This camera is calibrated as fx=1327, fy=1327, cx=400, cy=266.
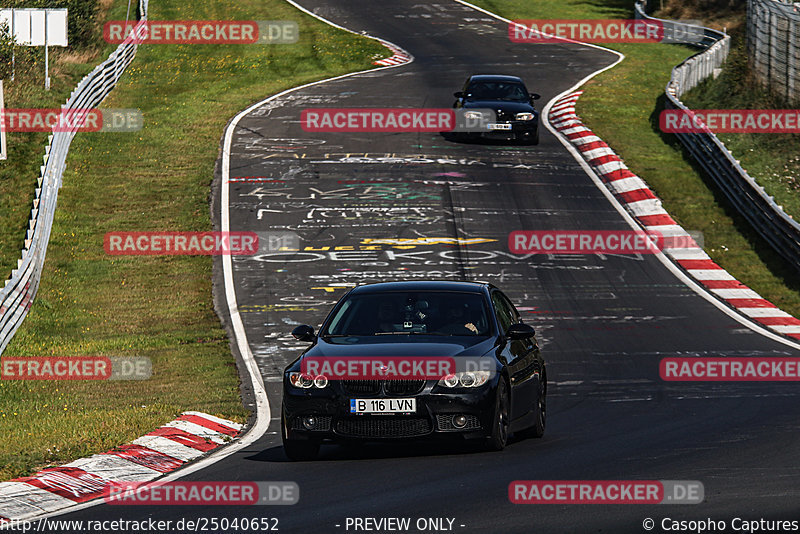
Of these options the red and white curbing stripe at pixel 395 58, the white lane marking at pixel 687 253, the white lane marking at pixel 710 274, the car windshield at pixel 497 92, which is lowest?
the red and white curbing stripe at pixel 395 58

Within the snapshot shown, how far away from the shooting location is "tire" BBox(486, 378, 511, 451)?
34.6ft

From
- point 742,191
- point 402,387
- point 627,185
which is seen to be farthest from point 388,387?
point 627,185

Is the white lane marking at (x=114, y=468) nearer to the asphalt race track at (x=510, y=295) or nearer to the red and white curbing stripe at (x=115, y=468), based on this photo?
the red and white curbing stripe at (x=115, y=468)

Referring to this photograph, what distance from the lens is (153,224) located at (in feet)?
86.4

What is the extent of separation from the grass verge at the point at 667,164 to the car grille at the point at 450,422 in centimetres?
1255

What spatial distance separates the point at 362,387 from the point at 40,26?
85.5 ft

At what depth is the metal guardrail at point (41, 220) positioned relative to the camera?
63.1 feet

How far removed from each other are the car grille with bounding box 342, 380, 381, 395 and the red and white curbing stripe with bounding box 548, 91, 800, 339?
1061 centimetres

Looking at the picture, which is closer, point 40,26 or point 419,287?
point 419,287

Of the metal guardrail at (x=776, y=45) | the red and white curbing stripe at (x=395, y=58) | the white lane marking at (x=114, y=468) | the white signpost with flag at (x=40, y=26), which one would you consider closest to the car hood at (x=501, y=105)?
the metal guardrail at (x=776, y=45)

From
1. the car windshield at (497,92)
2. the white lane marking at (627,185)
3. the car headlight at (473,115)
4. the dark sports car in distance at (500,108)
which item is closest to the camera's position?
the white lane marking at (627,185)

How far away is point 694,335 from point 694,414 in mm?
6131

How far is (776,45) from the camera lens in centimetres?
3584

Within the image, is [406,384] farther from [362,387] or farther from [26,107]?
[26,107]
